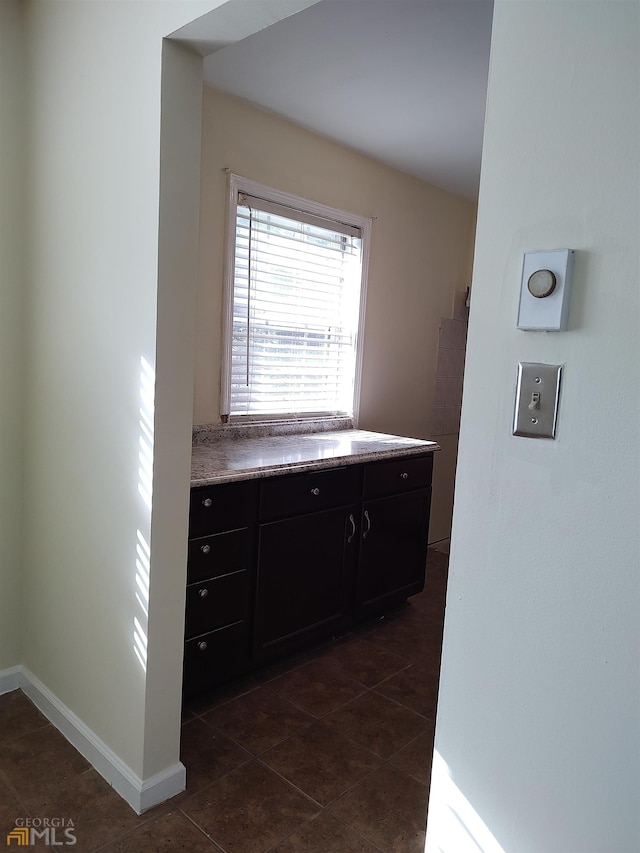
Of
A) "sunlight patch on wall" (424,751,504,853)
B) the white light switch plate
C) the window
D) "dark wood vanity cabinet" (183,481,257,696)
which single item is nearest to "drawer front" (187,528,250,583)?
"dark wood vanity cabinet" (183,481,257,696)

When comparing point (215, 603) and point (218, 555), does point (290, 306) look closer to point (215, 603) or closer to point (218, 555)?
point (218, 555)

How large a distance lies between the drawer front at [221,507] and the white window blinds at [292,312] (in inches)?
30.1

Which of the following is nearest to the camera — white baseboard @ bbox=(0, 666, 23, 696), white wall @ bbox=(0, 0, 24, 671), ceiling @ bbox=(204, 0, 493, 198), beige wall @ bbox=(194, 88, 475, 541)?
ceiling @ bbox=(204, 0, 493, 198)

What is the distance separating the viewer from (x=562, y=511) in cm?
97

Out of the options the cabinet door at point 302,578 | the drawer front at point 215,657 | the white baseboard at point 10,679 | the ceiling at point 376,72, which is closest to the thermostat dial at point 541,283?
the ceiling at point 376,72

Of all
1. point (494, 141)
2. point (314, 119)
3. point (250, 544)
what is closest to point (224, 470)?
point (250, 544)

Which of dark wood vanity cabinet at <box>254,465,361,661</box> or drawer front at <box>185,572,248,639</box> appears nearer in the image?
drawer front at <box>185,572,248,639</box>

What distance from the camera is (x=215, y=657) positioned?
240 cm

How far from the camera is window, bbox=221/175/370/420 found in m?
3.01

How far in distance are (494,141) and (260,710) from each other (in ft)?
7.15

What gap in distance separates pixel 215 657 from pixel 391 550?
1.13 metres

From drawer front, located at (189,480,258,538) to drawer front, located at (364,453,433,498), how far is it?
2.32ft

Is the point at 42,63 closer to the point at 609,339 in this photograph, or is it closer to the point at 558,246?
the point at 558,246

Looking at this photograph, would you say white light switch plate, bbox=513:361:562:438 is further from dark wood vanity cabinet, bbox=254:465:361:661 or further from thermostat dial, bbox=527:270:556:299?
dark wood vanity cabinet, bbox=254:465:361:661
